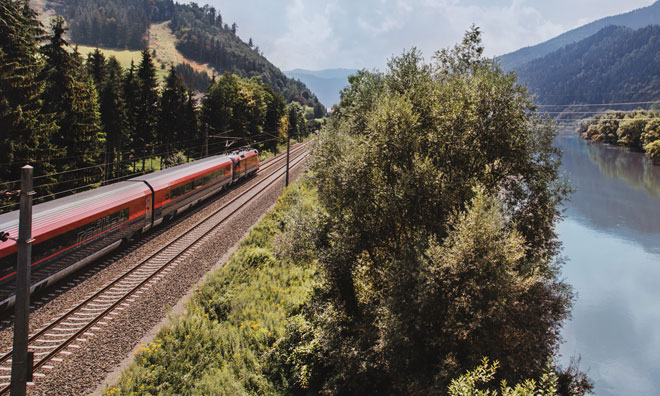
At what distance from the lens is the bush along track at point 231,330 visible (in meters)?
10.9

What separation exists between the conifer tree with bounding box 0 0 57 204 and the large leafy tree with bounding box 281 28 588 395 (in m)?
18.8

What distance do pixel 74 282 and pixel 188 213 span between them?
11.9m

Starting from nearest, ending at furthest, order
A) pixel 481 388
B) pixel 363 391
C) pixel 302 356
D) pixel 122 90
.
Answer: pixel 481 388
pixel 363 391
pixel 302 356
pixel 122 90

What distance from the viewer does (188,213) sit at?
88.7 feet

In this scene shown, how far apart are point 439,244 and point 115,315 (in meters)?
11.9

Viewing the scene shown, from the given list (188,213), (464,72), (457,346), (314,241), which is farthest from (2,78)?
(457,346)

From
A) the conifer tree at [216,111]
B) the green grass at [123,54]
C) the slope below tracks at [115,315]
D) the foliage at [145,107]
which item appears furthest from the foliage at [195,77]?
the slope below tracks at [115,315]

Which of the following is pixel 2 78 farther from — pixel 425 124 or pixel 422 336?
pixel 422 336

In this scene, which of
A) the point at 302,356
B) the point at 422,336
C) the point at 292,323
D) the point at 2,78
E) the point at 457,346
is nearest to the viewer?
the point at 457,346

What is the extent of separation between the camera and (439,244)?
1101cm

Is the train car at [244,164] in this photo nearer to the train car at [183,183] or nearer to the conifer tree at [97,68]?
the train car at [183,183]

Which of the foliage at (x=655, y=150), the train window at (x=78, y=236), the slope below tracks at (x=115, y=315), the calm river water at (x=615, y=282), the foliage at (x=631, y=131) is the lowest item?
the calm river water at (x=615, y=282)

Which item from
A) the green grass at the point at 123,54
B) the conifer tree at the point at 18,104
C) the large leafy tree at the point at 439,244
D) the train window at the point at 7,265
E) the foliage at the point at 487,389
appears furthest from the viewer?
the green grass at the point at 123,54

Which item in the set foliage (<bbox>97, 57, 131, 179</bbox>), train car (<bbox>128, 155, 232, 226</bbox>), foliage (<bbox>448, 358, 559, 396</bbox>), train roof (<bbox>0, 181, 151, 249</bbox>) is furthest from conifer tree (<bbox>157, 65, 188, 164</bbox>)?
foliage (<bbox>448, 358, 559, 396</bbox>)
